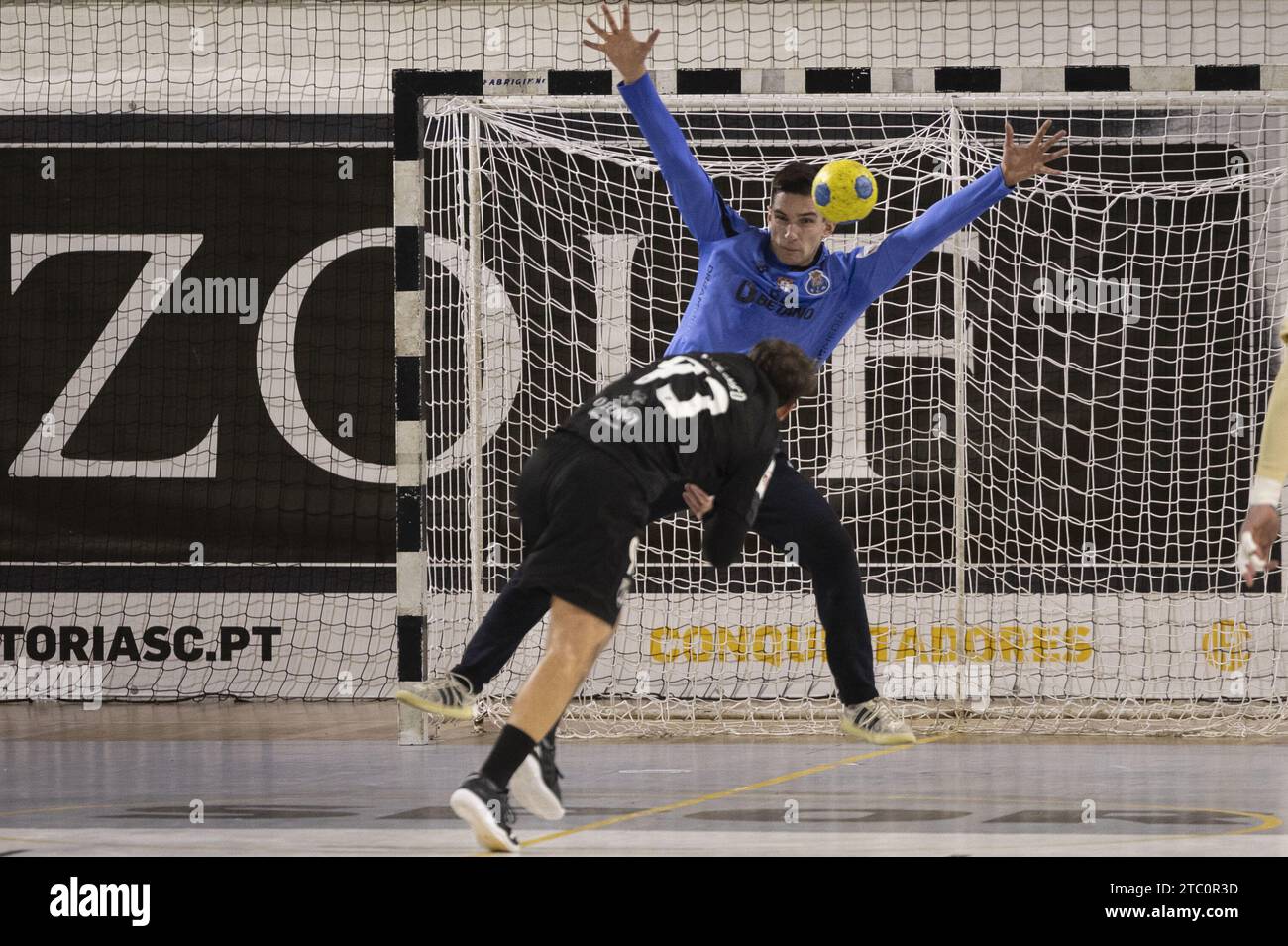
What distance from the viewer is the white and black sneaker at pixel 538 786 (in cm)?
475

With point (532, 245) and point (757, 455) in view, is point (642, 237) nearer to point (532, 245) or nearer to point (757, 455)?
point (532, 245)

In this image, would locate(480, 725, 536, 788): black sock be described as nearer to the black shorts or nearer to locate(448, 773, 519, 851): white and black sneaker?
locate(448, 773, 519, 851): white and black sneaker

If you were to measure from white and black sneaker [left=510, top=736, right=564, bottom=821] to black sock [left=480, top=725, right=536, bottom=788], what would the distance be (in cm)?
39

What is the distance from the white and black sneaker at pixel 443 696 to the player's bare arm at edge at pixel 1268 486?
2437 millimetres

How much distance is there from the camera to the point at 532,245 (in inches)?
432

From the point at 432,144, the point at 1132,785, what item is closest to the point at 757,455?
the point at 1132,785

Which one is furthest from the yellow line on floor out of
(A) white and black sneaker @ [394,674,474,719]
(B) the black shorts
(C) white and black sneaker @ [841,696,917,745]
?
(B) the black shorts

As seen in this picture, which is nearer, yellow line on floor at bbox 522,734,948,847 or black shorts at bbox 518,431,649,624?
black shorts at bbox 518,431,649,624

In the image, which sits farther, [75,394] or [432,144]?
[75,394]

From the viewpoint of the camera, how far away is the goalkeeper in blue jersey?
550 cm

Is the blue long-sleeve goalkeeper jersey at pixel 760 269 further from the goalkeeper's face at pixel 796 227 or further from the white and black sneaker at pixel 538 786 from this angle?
the white and black sneaker at pixel 538 786

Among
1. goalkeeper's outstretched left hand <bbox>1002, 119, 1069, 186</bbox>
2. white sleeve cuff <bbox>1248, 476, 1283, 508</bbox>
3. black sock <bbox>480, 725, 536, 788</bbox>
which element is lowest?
black sock <bbox>480, 725, 536, 788</bbox>

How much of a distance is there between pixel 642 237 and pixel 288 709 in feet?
12.5
